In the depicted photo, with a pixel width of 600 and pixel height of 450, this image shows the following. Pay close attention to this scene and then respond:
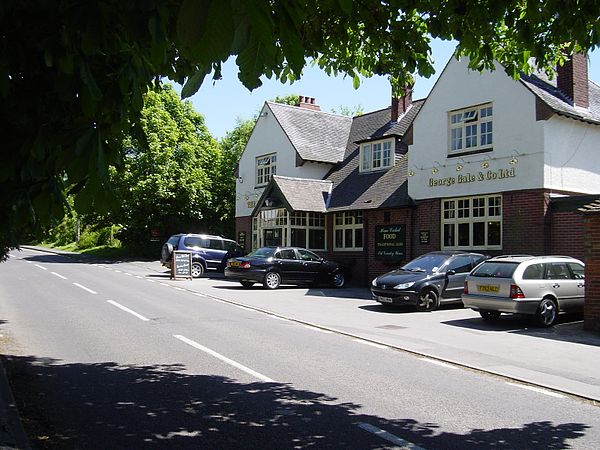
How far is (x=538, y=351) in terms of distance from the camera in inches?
412

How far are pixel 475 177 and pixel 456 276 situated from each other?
4792mm

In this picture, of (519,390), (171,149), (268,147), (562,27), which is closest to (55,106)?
(562,27)

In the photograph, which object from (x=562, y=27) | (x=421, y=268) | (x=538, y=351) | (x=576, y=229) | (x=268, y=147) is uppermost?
(x=268, y=147)

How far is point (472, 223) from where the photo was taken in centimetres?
2017

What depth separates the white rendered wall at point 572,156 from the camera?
18.3 meters

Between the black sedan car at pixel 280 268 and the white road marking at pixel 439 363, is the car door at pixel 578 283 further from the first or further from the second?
the black sedan car at pixel 280 268

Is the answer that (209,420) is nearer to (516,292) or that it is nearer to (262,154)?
(516,292)

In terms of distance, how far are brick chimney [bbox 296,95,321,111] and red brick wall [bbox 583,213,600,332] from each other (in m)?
25.2

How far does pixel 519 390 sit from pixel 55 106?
6.57m

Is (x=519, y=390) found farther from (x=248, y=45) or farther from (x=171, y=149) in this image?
(x=171, y=149)

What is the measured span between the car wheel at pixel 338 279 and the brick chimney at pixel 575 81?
10.9 metres

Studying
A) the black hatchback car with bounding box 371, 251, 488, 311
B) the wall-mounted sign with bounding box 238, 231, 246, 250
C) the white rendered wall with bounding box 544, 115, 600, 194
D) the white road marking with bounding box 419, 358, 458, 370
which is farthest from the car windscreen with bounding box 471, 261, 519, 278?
the wall-mounted sign with bounding box 238, 231, 246, 250

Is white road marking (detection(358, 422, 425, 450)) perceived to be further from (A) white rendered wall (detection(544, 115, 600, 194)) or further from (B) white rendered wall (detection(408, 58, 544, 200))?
(A) white rendered wall (detection(544, 115, 600, 194))

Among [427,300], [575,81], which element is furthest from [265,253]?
[575,81]
